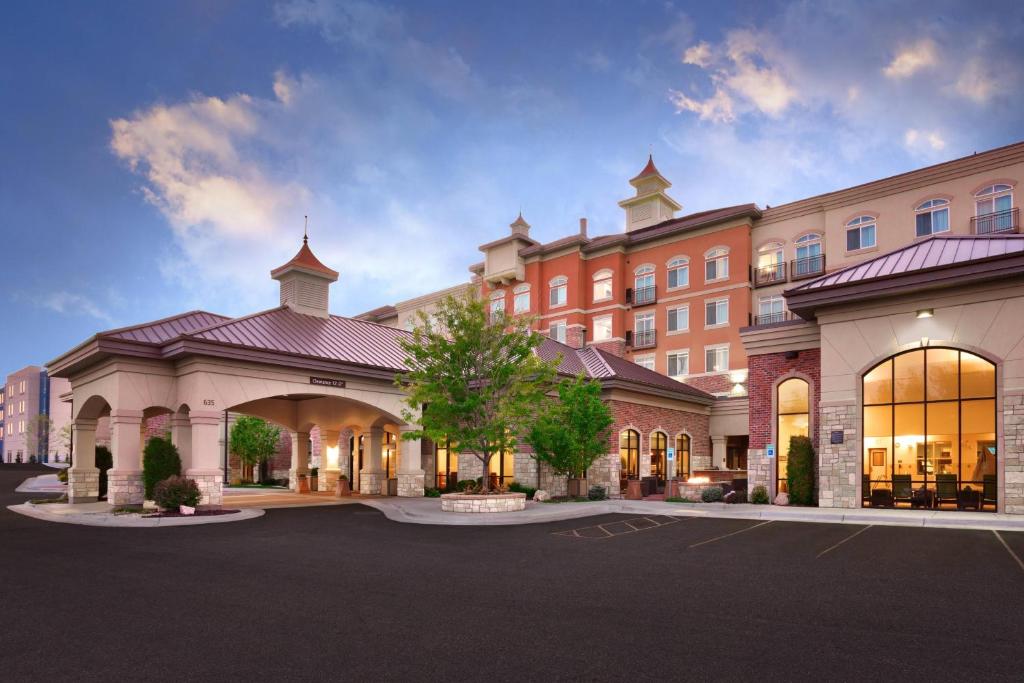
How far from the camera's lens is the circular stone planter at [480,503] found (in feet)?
68.6

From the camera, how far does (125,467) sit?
2256cm

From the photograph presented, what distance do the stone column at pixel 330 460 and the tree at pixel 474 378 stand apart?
11221 millimetres

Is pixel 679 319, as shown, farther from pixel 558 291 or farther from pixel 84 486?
pixel 84 486

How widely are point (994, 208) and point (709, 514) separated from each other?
81.2ft

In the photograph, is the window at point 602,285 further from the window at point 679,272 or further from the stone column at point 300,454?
the stone column at point 300,454

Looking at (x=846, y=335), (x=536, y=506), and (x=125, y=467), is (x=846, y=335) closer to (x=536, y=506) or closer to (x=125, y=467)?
(x=536, y=506)

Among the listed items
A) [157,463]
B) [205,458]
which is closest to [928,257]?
[205,458]

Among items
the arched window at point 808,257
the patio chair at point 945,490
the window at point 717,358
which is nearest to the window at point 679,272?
the window at point 717,358

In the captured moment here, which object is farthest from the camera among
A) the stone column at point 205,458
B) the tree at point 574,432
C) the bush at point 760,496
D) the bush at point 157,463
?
the tree at point 574,432

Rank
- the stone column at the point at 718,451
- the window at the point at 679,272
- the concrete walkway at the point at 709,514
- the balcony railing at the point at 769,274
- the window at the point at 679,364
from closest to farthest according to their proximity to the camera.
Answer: the concrete walkway at the point at 709,514 < the stone column at the point at 718,451 < the balcony railing at the point at 769,274 < the window at the point at 679,364 < the window at the point at 679,272

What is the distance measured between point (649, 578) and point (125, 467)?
1917cm

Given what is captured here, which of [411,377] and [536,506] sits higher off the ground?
[411,377]

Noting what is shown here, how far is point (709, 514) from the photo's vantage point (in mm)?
20469

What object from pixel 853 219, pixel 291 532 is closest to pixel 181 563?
pixel 291 532
